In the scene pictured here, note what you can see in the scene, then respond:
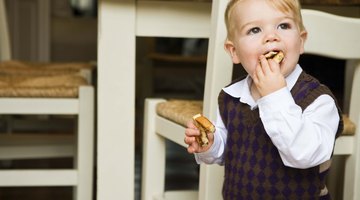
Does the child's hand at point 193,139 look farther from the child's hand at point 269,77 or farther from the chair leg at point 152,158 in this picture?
the chair leg at point 152,158

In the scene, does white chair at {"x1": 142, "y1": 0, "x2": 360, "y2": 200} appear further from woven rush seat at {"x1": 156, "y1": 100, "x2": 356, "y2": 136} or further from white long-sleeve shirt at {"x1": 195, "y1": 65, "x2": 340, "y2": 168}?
white long-sleeve shirt at {"x1": 195, "y1": 65, "x2": 340, "y2": 168}

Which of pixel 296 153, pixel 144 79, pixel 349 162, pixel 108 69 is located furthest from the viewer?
pixel 144 79

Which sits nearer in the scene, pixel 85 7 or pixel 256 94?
pixel 256 94

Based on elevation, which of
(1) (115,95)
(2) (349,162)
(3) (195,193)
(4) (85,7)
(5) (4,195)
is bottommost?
(5) (4,195)

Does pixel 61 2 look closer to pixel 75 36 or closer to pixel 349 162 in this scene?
pixel 75 36

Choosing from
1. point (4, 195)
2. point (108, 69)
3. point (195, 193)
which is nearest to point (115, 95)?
point (108, 69)

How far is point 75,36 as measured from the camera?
15.4 feet

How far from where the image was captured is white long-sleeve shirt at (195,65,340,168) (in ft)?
2.92

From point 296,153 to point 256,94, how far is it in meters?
0.17

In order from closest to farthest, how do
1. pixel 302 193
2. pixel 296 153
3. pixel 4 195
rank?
pixel 296 153
pixel 302 193
pixel 4 195

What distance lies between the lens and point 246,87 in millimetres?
1055

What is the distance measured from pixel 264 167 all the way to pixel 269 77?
0.53ft

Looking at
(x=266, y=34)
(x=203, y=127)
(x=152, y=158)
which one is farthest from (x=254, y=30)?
(x=152, y=158)

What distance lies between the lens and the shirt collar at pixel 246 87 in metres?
1.02
